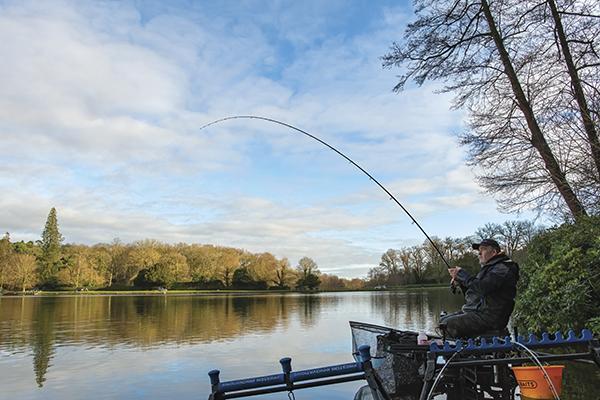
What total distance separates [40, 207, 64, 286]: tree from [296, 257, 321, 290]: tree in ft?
137

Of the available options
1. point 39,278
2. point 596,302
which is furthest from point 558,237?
point 39,278

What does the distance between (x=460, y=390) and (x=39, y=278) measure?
83.7m

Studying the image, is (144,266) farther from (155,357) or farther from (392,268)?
(155,357)

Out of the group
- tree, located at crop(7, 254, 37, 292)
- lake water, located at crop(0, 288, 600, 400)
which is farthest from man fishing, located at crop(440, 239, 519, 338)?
tree, located at crop(7, 254, 37, 292)

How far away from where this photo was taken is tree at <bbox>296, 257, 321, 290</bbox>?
9288cm

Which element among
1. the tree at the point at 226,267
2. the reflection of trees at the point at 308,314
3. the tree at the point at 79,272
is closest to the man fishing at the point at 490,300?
the reflection of trees at the point at 308,314

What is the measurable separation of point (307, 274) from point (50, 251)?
45.1m

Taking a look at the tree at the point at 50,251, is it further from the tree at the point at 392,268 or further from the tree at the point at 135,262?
the tree at the point at 392,268

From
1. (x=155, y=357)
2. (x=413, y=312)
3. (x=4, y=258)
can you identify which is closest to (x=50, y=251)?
(x=4, y=258)

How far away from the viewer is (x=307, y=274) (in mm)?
92688

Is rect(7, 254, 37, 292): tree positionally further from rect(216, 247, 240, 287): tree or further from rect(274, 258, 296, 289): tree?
rect(274, 258, 296, 289): tree

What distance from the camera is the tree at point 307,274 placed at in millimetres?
92875

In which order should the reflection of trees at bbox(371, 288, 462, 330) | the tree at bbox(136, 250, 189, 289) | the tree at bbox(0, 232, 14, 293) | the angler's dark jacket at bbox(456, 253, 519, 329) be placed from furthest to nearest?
the tree at bbox(136, 250, 189, 289), the tree at bbox(0, 232, 14, 293), the reflection of trees at bbox(371, 288, 462, 330), the angler's dark jacket at bbox(456, 253, 519, 329)

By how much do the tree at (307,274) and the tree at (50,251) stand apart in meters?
41.9
